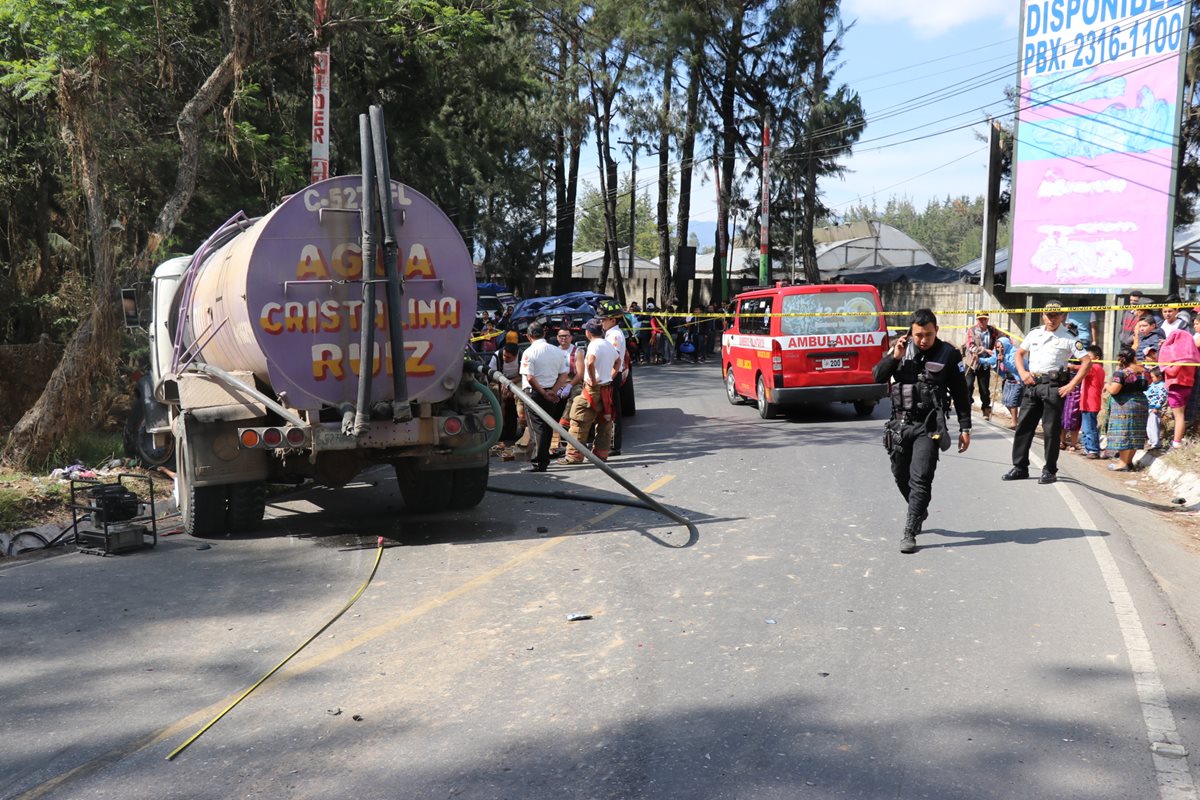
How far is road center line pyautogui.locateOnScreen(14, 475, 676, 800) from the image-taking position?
4328 mm

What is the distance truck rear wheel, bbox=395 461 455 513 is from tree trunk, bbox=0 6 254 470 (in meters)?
4.45

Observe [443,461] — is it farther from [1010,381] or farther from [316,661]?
[1010,381]

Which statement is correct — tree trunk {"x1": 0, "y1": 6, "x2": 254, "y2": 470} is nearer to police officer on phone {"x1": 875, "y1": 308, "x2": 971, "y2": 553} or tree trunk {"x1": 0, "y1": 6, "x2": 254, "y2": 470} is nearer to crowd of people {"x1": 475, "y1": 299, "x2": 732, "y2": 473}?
crowd of people {"x1": 475, "y1": 299, "x2": 732, "y2": 473}

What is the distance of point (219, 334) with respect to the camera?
875 cm

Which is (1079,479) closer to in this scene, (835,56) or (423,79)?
(423,79)

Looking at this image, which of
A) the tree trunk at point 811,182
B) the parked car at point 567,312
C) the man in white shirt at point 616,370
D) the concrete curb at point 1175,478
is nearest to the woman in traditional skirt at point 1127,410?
the concrete curb at point 1175,478

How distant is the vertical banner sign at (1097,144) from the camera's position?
20.4 meters

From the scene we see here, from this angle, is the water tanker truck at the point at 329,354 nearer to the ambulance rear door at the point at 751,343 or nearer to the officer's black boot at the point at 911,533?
the officer's black boot at the point at 911,533

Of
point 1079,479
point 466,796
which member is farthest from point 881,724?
point 1079,479

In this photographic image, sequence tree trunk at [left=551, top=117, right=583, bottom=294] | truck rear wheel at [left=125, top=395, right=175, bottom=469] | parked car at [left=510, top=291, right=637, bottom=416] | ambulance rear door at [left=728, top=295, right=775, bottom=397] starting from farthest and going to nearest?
tree trunk at [left=551, top=117, right=583, bottom=294] < parked car at [left=510, top=291, right=637, bottom=416] < ambulance rear door at [left=728, top=295, right=775, bottom=397] < truck rear wheel at [left=125, top=395, right=175, bottom=469]

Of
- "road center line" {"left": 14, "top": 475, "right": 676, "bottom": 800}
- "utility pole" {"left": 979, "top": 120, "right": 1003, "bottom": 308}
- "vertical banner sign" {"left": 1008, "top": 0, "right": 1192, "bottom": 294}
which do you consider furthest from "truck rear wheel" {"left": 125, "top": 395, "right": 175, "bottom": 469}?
"utility pole" {"left": 979, "top": 120, "right": 1003, "bottom": 308}

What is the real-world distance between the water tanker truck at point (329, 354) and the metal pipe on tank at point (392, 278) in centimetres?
1

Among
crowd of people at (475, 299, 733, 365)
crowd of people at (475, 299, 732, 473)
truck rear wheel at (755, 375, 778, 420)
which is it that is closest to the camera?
crowd of people at (475, 299, 732, 473)

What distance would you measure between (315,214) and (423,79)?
15283 millimetres
